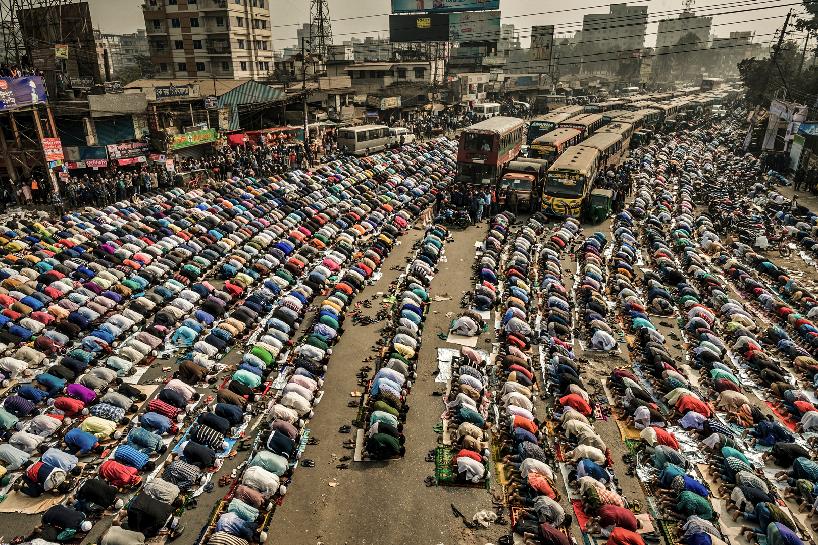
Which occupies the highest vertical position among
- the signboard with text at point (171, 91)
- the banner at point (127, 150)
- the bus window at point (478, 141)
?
the signboard with text at point (171, 91)

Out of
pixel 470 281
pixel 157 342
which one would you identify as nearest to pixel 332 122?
pixel 470 281

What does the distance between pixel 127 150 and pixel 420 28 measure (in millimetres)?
63127

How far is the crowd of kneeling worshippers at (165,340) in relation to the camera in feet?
44.2

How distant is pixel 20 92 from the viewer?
31688 millimetres

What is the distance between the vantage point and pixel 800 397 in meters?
17.0

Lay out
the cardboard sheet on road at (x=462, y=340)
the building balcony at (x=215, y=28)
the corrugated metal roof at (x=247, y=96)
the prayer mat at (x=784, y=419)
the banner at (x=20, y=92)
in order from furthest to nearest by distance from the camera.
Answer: the building balcony at (x=215, y=28) < the corrugated metal roof at (x=247, y=96) < the banner at (x=20, y=92) < the cardboard sheet on road at (x=462, y=340) < the prayer mat at (x=784, y=419)

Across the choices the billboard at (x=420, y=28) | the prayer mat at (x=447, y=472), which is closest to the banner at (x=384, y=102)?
the billboard at (x=420, y=28)

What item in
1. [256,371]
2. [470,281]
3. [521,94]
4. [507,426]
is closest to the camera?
[507,426]

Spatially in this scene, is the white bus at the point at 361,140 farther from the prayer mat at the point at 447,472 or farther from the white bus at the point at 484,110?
the prayer mat at the point at 447,472

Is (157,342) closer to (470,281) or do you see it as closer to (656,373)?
(470,281)

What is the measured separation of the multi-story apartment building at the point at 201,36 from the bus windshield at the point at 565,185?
155ft

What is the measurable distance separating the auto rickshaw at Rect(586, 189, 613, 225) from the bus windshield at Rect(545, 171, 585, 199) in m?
1.37

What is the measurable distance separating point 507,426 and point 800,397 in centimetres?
942

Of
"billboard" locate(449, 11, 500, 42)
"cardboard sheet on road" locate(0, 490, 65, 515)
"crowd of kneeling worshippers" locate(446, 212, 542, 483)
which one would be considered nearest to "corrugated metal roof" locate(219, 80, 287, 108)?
"crowd of kneeling worshippers" locate(446, 212, 542, 483)
